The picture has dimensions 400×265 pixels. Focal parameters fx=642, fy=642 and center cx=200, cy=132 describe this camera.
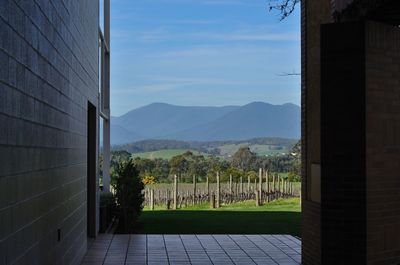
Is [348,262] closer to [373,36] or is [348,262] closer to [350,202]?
[350,202]

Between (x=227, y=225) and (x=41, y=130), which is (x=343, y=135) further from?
(x=227, y=225)

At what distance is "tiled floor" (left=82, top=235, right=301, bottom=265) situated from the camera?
378 inches

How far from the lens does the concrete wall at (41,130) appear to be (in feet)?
13.4

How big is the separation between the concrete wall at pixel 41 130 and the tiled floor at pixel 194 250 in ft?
3.44

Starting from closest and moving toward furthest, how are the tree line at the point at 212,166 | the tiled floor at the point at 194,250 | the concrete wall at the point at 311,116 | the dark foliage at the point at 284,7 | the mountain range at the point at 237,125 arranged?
the concrete wall at the point at 311,116, the tiled floor at the point at 194,250, the dark foliage at the point at 284,7, the tree line at the point at 212,166, the mountain range at the point at 237,125

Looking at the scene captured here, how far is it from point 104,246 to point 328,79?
19.4 ft

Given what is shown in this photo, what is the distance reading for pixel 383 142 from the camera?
693cm

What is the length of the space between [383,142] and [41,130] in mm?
3642

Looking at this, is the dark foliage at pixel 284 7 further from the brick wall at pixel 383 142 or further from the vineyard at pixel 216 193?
the vineyard at pixel 216 193

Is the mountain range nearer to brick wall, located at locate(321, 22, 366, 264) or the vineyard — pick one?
the vineyard

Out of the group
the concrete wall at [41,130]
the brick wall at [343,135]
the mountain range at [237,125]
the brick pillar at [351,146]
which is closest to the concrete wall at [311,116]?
the brick pillar at [351,146]

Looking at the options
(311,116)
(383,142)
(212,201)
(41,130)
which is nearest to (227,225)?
(311,116)

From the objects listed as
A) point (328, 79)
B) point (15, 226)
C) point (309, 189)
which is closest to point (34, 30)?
point (15, 226)

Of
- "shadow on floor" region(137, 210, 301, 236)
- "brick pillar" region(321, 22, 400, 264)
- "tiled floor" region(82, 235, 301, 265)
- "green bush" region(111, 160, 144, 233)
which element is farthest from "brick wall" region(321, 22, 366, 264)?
"green bush" region(111, 160, 144, 233)
